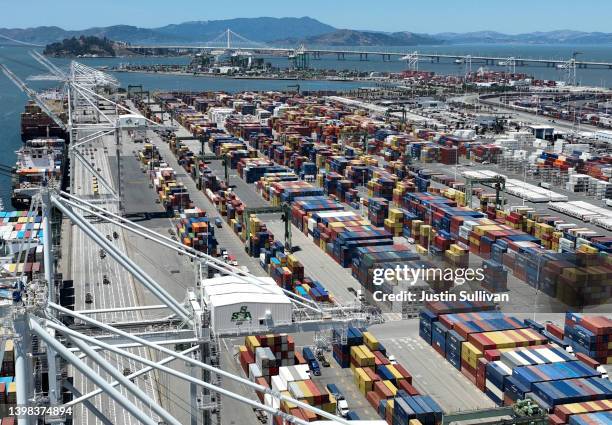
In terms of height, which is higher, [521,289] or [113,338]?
[113,338]

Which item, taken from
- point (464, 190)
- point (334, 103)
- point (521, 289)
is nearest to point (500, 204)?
point (464, 190)

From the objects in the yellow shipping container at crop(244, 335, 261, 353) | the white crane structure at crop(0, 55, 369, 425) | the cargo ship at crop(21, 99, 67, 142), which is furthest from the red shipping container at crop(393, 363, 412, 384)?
the cargo ship at crop(21, 99, 67, 142)

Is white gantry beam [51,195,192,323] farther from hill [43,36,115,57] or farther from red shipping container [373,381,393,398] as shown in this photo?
hill [43,36,115,57]

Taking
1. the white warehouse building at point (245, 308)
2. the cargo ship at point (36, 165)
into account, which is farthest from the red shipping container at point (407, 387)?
the cargo ship at point (36, 165)

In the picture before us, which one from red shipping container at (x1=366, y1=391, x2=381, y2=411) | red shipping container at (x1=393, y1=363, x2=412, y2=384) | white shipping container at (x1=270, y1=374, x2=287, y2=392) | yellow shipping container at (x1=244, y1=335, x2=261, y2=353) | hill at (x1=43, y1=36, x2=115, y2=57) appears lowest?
red shipping container at (x1=366, y1=391, x2=381, y2=411)

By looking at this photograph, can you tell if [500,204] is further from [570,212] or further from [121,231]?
[121,231]

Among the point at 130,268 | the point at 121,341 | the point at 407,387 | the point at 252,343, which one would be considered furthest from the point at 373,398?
the point at 130,268

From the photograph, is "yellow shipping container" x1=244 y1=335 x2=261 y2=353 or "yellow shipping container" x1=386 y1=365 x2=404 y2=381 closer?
"yellow shipping container" x1=386 y1=365 x2=404 y2=381

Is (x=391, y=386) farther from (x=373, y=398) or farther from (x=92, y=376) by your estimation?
(x=92, y=376)
